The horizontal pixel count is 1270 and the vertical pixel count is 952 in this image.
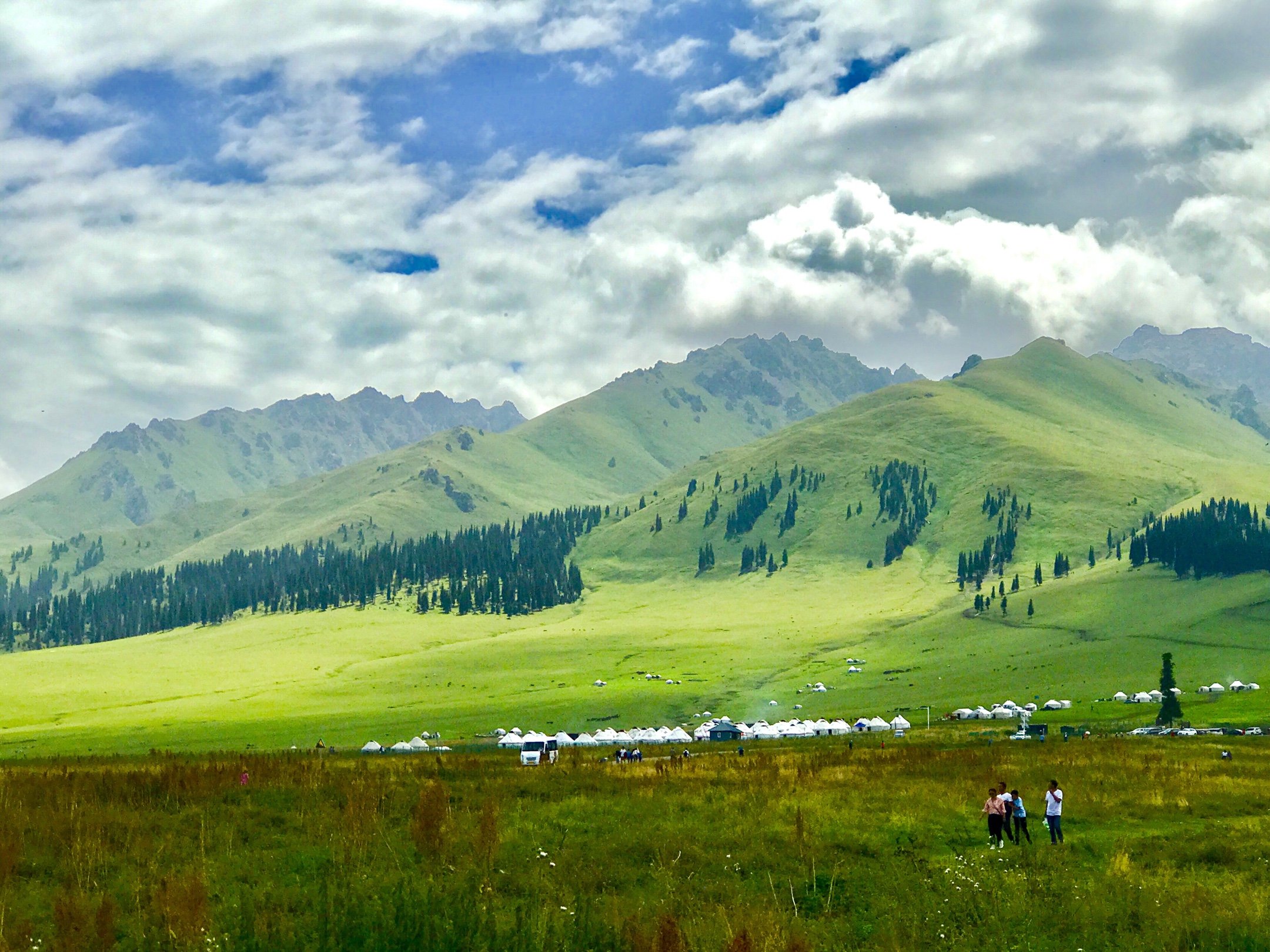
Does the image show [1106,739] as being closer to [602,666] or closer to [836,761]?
[836,761]

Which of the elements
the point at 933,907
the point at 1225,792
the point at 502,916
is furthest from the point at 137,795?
the point at 1225,792

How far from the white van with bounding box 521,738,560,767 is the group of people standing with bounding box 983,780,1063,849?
3603cm

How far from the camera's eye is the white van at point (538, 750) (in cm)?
6569

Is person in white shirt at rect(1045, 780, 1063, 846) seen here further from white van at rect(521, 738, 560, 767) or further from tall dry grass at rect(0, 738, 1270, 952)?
white van at rect(521, 738, 560, 767)

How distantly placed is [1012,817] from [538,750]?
55.7 meters

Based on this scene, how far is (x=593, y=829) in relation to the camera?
1076 inches

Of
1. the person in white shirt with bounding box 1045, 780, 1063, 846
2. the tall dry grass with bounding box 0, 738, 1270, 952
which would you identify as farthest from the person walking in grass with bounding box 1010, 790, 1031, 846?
the tall dry grass with bounding box 0, 738, 1270, 952

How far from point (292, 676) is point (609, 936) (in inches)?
6884

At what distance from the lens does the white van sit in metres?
65.7

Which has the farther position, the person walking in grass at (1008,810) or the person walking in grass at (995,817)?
the person walking in grass at (1008,810)

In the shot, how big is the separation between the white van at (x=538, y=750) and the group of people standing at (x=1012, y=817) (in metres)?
36.0

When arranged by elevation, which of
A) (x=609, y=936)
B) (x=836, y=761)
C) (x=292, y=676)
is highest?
(x=609, y=936)

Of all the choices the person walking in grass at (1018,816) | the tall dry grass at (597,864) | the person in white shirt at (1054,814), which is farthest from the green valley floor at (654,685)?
the person walking in grass at (1018,816)

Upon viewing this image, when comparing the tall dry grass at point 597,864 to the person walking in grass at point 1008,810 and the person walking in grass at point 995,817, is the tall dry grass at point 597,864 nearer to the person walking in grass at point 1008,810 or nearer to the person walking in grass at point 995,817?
the person walking in grass at point 995,817
